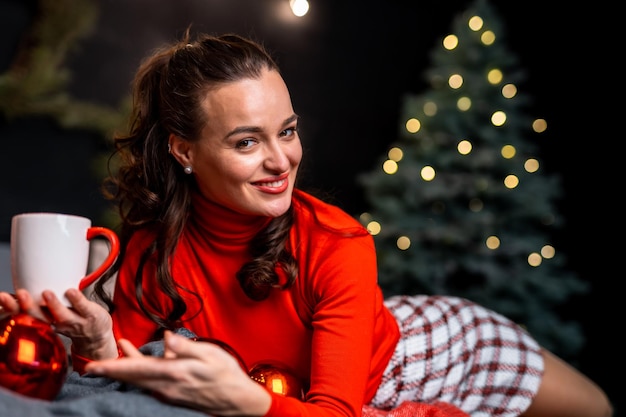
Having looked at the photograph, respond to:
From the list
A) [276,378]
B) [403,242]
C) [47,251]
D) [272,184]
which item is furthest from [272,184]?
[403,242]

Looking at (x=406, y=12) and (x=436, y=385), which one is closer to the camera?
(x=436, y=385)

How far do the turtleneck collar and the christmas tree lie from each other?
1719 millimetres

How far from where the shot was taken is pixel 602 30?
3.46 meters

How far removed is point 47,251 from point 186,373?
0.29 metres

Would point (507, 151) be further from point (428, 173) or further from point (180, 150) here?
point (180, 150)

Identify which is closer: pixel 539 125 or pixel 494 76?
pixel 494 76

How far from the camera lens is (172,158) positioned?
61.2 inches

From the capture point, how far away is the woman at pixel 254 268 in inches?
51.6

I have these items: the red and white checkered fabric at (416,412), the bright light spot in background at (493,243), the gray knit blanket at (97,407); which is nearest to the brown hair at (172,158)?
the red and white checkered fabric at (416,412)

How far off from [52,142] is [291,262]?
2283 millimetres

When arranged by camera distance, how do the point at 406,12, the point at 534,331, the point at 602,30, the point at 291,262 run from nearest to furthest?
the point at 291,262, the point at 534,331, the point at 602,30, the point at 406,12

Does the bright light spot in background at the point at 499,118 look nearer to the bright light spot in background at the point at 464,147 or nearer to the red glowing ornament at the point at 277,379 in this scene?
the bright light spot in background at the point at 464,147

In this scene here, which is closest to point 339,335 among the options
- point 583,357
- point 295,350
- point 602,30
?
point 295,350

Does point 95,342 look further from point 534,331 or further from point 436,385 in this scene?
point 534,331
